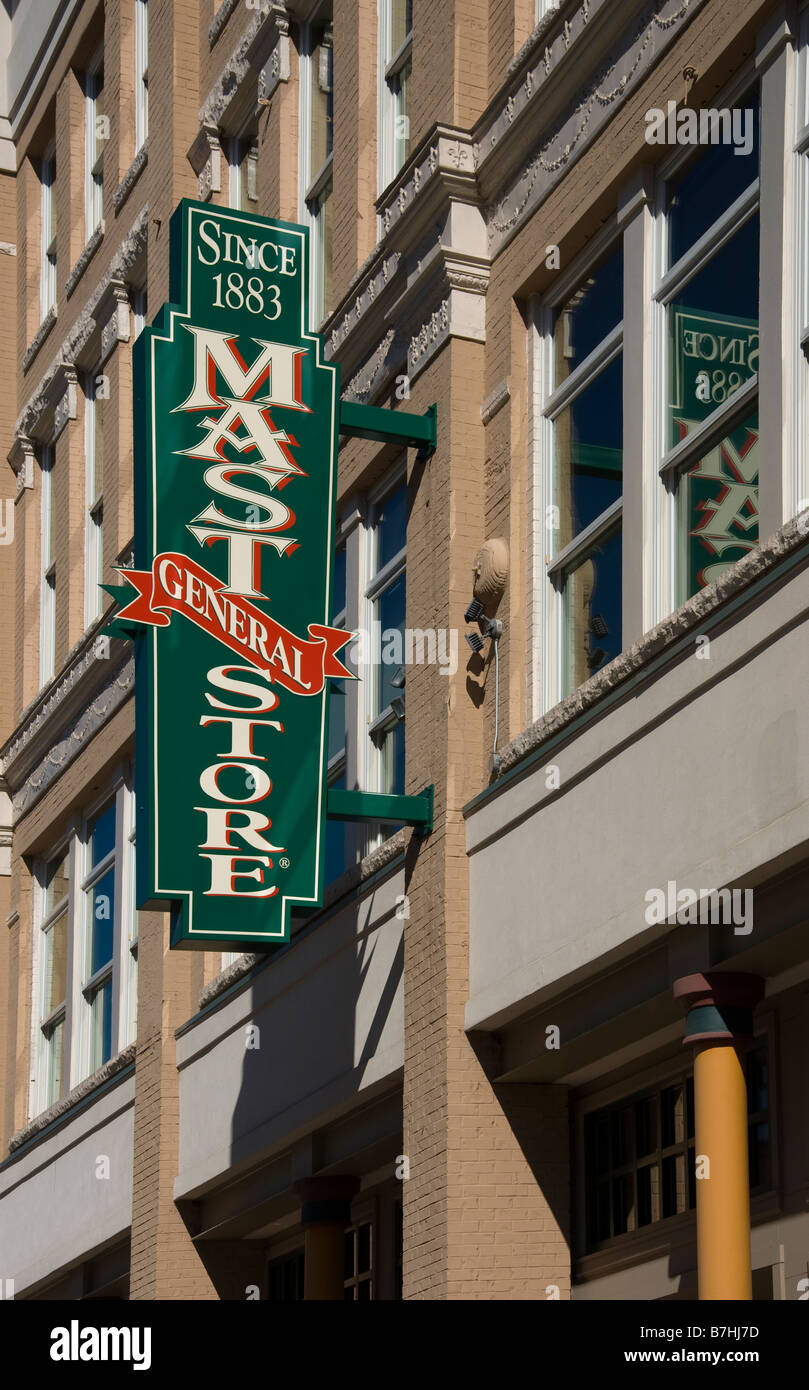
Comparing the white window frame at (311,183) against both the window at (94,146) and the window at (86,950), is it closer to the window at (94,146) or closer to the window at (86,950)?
the window at (86,950)

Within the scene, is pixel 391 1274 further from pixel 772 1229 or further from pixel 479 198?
pixel 479 198

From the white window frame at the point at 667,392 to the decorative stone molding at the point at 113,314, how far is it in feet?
38.9

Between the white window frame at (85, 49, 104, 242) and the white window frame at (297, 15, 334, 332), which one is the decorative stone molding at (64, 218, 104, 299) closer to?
the white window frame at (85, 49, 104, 242)

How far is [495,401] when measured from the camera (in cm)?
1537

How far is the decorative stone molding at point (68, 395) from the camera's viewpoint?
86.1 feet

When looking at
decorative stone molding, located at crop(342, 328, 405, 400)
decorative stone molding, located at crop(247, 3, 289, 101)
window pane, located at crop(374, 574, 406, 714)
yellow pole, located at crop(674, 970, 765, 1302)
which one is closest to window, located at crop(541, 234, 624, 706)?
decorative stone molding, located at crop(342, 328, 405, 400)

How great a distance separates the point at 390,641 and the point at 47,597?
34.8ft

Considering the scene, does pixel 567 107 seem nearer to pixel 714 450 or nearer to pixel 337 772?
pixel 714 450

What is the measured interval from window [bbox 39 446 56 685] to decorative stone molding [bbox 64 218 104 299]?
2.32 metres

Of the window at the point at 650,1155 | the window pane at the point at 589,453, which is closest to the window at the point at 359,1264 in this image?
the window at the point at 650,1155

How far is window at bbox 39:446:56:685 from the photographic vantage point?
87.4 ft

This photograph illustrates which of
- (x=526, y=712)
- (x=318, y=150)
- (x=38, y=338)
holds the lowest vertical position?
(x=526, y=712)

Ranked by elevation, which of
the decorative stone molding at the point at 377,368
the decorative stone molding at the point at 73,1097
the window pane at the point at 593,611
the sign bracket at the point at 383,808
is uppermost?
the decorative stone molding at the point at 377,368

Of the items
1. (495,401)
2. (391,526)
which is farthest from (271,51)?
(495,401)
